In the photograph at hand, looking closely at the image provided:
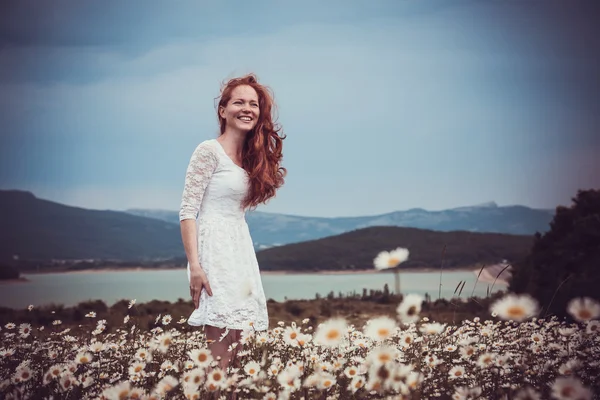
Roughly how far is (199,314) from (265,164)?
47.3 inches

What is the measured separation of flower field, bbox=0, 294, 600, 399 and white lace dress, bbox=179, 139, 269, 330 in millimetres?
201

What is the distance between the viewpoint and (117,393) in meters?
2.64

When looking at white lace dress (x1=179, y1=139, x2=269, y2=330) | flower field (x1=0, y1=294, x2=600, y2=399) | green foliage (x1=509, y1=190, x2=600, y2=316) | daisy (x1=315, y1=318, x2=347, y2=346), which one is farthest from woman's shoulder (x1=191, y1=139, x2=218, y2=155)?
green foliage (x1=509, y1=190, x2=600, y2=316)

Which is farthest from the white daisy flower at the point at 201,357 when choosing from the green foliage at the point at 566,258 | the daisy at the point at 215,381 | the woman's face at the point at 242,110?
the green foliage at the point at 566,258

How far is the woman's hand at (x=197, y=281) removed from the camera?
3805 millimetres

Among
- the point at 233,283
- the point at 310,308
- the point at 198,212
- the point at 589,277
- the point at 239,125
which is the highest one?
the point at 239,125

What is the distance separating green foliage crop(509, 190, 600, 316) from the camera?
38.0 feet

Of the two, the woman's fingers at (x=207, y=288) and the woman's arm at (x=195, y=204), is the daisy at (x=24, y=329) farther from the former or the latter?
the woman's fingers at (x=207, y=288)

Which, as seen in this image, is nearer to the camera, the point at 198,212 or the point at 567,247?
the point at 198,212

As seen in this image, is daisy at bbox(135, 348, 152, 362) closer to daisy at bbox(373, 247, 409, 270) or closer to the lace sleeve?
the lace sleeve

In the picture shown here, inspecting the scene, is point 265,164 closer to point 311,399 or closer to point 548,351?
point 311,399

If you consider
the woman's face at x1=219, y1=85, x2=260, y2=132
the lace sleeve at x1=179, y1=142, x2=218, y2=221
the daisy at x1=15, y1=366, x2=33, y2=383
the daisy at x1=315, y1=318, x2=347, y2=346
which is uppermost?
the woman's face at x1=219, y1=85, x2=260, y2=132

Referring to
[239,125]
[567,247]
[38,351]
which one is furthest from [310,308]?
[239,125]

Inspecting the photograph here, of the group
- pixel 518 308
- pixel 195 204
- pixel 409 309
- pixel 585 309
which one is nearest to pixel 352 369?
pixel 409 309
